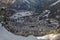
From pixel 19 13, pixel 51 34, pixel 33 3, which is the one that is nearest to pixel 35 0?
pixel 33 3

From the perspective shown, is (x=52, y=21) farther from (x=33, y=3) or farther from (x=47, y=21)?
(x=33, y=3)

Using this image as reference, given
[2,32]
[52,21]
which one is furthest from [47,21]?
[2,32]

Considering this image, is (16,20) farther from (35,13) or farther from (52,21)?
(52,21)

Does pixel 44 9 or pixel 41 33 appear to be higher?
pixel 44 9

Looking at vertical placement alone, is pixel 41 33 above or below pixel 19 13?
below

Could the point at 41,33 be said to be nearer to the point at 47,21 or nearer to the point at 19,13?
the point at 47,21

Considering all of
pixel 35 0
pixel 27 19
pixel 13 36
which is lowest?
pixel 13 36

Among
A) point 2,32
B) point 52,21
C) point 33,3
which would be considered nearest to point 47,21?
point 52,21
